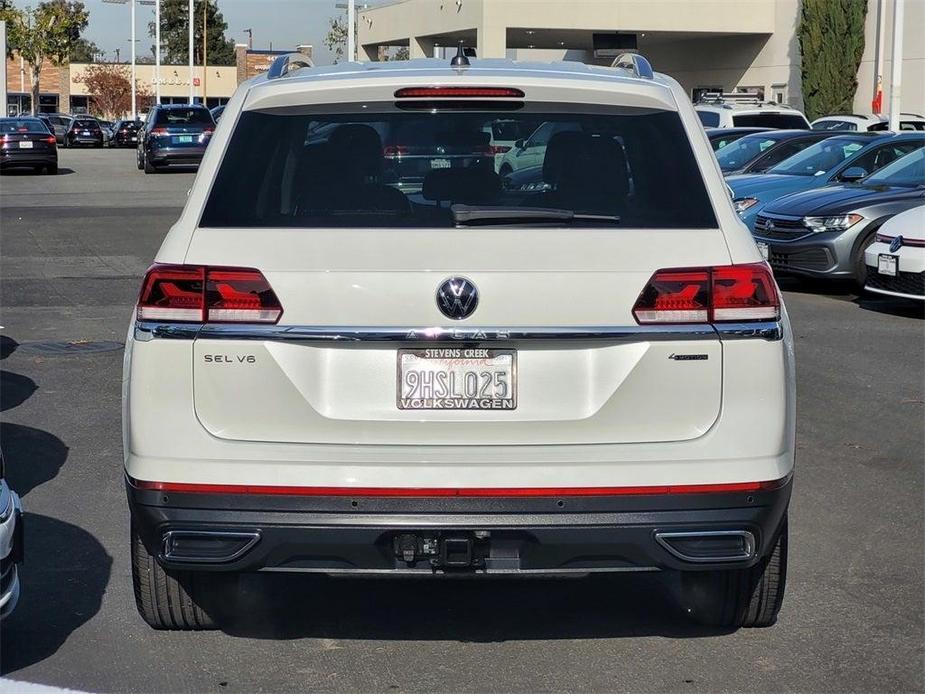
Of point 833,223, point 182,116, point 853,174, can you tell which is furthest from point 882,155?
point 182,116

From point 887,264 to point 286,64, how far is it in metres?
9.18

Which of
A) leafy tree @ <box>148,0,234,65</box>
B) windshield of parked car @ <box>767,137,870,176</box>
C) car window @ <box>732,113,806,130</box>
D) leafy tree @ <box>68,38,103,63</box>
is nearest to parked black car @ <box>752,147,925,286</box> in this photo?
windshield of parked car @ <box>767,137,870,176</box>

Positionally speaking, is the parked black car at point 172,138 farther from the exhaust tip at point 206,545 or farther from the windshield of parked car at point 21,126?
the exhaust tip at point 206,545

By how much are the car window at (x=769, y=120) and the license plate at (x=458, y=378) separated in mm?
24273

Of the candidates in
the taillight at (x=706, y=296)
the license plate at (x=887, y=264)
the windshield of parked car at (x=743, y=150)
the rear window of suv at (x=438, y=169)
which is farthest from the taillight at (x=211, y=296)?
the windshield of parked car at (x=743, y=150)

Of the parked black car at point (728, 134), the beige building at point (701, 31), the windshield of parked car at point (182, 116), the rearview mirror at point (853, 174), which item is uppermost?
the beige building at point (701, 31)

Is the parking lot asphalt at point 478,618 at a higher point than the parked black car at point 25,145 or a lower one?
lower

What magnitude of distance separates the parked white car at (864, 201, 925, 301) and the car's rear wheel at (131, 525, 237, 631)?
9335 mm

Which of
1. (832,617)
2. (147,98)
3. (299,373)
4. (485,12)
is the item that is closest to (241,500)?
(299,373)

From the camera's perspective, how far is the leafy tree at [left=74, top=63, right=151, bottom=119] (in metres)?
98.8

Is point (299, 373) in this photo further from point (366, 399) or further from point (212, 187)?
point (212, 187)

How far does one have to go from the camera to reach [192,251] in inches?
163

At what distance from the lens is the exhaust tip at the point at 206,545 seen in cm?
408

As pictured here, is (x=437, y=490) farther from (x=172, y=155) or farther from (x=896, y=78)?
(x=172, y=155)
